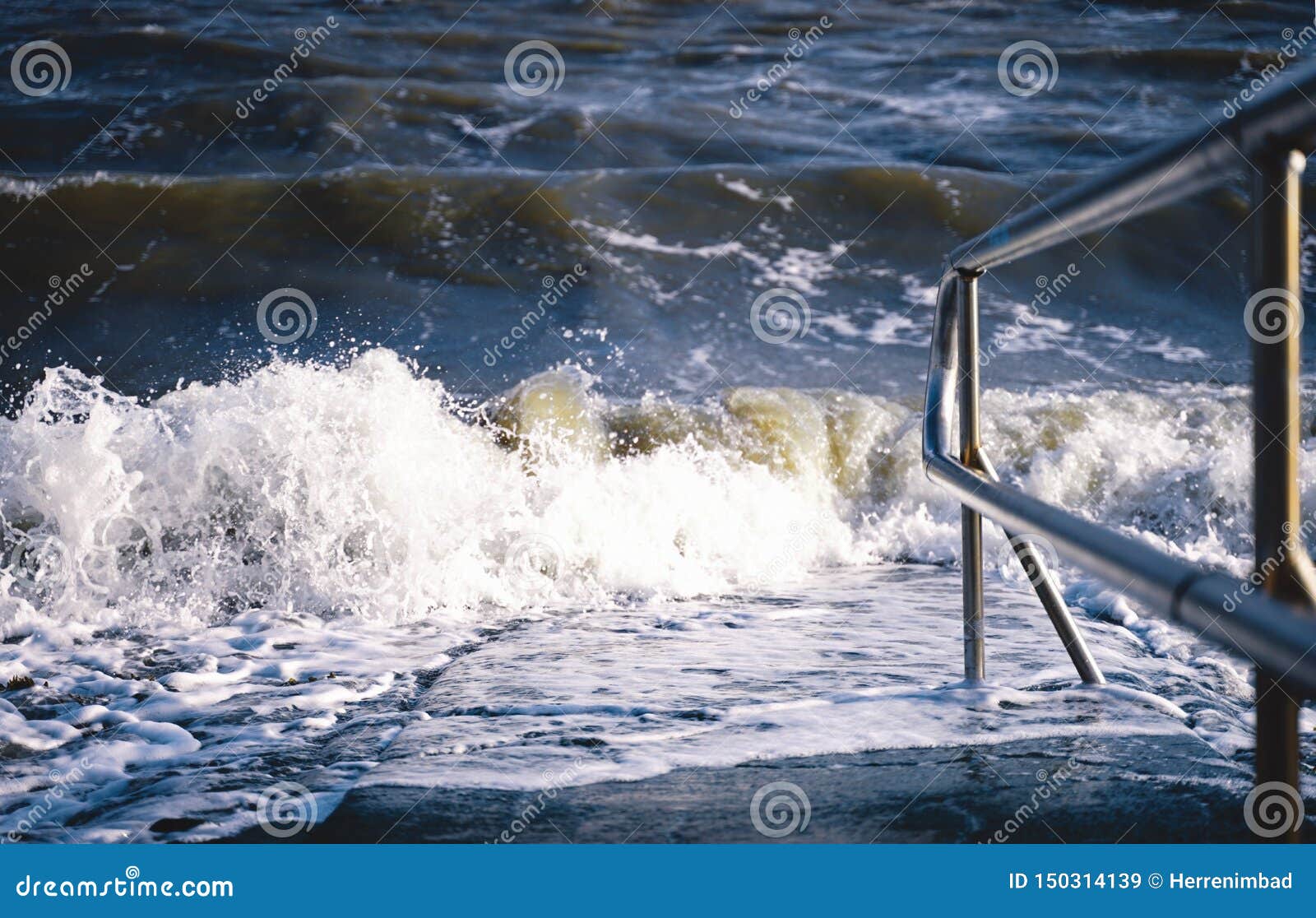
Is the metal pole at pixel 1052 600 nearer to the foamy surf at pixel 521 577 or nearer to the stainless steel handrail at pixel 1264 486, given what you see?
the foamy surf at pixel 521 577

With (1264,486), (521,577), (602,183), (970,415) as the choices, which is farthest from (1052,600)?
(602,183)

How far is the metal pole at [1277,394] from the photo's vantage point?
78 cm

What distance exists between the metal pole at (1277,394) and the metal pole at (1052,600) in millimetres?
859

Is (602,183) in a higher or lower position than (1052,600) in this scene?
higher

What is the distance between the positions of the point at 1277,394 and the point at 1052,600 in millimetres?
1223

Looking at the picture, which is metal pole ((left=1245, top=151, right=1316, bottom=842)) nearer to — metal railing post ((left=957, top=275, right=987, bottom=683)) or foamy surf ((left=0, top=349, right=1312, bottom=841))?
metal railing post ((left=957, top=275, right=987, bottom=683))

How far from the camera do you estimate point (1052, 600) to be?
1.96 m

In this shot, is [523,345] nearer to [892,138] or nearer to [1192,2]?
→ [892,138]

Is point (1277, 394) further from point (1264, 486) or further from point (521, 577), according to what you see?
point (521, 577)

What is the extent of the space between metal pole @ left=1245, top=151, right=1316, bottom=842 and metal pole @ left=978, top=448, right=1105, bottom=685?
859 millimetres

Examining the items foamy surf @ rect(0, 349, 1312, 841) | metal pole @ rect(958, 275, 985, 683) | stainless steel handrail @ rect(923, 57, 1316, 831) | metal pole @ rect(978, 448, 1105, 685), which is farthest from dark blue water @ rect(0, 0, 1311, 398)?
stainless steel handrail @ rect(923, 57, 1316, 831)

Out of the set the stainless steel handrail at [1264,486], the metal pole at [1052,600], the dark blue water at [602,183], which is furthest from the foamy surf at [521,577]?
the dark blue water at [602,183]

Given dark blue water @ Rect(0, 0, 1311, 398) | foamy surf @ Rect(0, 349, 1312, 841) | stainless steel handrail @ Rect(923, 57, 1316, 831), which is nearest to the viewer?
stainless steel handrail @ Rect(923, 57, 1316, 831)

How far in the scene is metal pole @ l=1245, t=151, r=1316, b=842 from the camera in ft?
2.56
